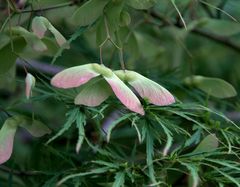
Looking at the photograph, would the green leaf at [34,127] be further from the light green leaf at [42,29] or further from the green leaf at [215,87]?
the green leaf at [215,87]

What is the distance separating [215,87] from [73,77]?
236 mm

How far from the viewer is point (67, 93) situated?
68 cm

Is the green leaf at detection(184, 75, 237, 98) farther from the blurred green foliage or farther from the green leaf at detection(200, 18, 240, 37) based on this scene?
the green leaf at detection(200, 18, 240, 37)

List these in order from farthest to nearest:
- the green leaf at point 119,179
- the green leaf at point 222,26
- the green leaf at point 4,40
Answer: the green leaf at point 222,26, the green leaf at point 4,40, the green leaf at point 119,179

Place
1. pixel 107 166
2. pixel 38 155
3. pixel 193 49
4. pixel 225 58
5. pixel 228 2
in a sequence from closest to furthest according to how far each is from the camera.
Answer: pixel 107 166 < pixel 38 155 < pixel 228 2 < pixel 193 49 < pixel 225 58

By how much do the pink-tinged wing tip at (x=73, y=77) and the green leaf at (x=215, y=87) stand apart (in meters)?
0.21

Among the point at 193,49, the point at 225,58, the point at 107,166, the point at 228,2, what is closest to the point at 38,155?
the point at 107,166

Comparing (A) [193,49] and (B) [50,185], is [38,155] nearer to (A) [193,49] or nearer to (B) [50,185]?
(B) [50,185]

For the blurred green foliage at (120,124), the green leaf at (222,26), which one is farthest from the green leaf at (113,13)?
the green leaf at (222,26)

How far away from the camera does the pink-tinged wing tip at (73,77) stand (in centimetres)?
58

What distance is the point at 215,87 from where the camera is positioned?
2.50ft

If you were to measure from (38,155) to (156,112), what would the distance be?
0.81 feet

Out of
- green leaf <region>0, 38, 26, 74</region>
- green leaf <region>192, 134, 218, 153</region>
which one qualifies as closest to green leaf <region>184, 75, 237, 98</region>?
green leaf <region>192, 134, 218, 153</region>

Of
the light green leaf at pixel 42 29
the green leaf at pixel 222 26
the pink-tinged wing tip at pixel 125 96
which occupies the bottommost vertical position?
the green leaf at pixel 222 26
